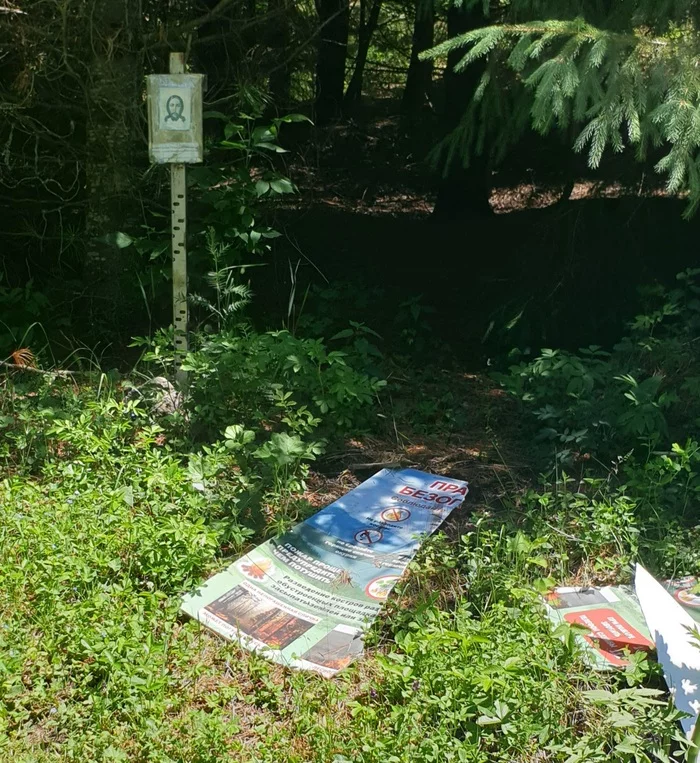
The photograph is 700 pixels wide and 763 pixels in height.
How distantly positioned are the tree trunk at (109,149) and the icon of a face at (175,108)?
1.17m

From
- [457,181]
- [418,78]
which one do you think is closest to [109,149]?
[457,181]

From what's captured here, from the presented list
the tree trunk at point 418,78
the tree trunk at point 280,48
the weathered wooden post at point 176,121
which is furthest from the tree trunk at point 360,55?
the weathered wooden post at point 176,121

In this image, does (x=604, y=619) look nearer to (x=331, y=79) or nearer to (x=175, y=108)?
(x=175, y=108)

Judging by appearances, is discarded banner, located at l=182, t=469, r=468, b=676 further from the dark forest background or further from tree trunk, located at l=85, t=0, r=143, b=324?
tree trunk, located at l=85, t=0, r=143, b=324

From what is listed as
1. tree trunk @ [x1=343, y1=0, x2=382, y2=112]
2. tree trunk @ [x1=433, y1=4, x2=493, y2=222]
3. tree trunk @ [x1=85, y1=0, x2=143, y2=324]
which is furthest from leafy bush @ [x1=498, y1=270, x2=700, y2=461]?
tree trunk @ [x1=343, y1=0, x2=382, y2=112]

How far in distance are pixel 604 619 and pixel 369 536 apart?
988 millimetres

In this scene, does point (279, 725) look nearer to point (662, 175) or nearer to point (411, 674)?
point (411, 674)

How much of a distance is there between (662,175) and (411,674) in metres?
3.75

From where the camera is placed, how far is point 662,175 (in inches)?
204

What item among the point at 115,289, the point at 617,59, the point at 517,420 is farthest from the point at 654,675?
the point at 115,289

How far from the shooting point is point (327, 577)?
328cm

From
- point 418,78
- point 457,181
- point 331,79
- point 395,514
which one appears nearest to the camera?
point 395,514

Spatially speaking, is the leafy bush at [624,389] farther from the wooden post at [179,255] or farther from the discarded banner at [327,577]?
the wooden post at [179,255]

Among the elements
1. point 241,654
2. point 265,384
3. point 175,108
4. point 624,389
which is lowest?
point 241,654
